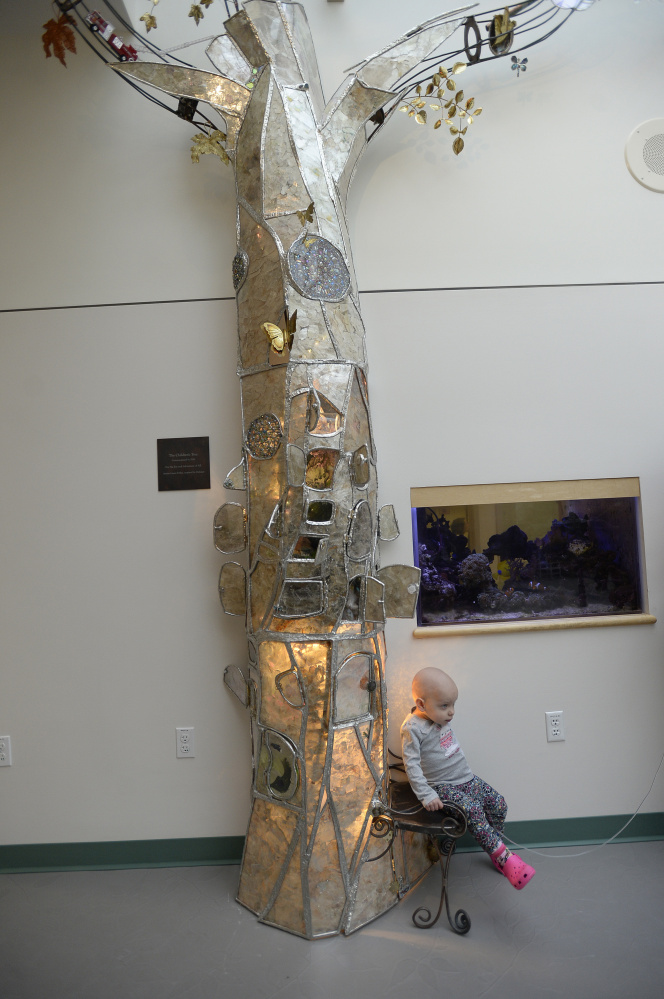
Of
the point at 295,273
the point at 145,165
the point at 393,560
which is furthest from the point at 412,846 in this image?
the point at 145,165

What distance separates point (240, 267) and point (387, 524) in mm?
1143

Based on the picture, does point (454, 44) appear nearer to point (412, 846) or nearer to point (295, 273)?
point (295, 273)

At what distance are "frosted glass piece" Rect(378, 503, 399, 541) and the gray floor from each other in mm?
1311

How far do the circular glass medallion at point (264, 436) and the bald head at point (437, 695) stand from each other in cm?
105

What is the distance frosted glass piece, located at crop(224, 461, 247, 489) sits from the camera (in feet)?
7.45

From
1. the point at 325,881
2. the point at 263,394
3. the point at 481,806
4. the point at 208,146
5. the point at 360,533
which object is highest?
the point at 208,146

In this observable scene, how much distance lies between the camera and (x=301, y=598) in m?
2.16

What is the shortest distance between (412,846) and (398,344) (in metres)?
1.99

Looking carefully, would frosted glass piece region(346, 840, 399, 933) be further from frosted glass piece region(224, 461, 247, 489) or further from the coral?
frosted glass piece region(224, 461, 247, 489)

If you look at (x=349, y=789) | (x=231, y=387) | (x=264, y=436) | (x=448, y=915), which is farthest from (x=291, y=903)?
(x=231, y=387)

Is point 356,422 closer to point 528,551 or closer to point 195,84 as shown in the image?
point 528,551

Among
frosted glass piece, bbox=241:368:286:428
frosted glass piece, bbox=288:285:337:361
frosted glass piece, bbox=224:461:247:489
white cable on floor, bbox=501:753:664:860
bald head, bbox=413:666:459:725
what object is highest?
frosted glass piece, bbox=288:285:337:361

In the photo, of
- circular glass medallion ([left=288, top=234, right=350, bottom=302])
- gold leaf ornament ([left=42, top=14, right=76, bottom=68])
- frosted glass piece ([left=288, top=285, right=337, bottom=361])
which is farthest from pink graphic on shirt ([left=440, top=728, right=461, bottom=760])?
gold leaf ornament ([left=42, top=14, right=76, bottom=68])

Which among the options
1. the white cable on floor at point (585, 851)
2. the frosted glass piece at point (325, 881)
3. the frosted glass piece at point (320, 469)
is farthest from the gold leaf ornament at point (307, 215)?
the white cable on floor at point (585, 851)
